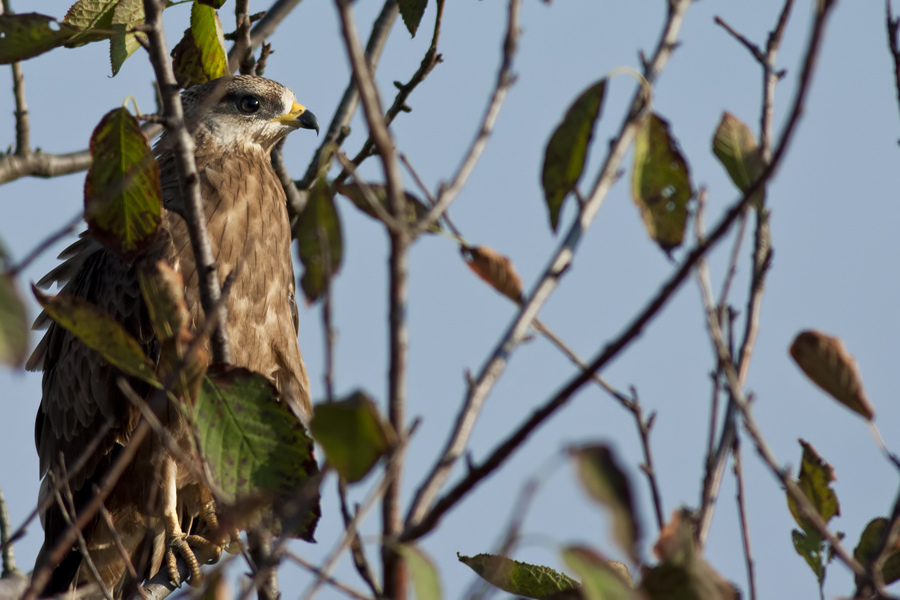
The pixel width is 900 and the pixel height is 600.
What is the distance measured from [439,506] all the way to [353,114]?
3804mm

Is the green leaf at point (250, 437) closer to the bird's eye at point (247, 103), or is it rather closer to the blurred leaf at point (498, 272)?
the blurred leaf at point (498, 272)

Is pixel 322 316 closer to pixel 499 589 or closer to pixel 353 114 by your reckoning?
pixel 499 589

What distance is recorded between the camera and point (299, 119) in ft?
17.5

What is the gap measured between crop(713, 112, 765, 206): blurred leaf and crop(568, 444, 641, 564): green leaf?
2.41 ft

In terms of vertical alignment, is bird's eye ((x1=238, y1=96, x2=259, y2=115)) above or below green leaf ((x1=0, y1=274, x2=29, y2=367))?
above

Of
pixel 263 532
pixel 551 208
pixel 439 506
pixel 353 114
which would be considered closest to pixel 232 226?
pixel 353 114

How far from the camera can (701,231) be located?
1862 millimetres

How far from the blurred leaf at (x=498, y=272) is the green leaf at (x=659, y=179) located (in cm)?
28

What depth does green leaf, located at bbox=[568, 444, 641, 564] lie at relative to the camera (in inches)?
56.9

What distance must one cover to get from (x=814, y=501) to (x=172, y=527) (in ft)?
10.6

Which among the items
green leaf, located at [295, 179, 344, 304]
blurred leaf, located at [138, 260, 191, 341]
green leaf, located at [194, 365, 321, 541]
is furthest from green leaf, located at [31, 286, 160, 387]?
green leaf, located at [295, 179, 344, 304]

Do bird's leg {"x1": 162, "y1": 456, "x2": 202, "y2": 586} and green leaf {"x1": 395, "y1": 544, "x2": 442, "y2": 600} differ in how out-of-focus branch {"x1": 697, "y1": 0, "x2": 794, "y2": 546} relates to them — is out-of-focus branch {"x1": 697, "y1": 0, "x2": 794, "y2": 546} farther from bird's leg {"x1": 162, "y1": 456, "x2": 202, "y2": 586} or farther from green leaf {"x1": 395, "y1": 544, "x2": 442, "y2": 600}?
bird's leg {"x1": 162, "y1": 456, "x2": 202, "y2": 586}

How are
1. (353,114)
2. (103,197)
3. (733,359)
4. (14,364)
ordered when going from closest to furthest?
1. (14,364)
2. (733,359)
3. (103,197)
4. (353,114)

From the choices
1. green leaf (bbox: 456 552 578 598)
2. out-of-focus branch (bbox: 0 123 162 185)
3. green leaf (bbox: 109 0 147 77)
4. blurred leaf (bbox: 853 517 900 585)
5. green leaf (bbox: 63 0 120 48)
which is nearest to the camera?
blurred leaf (bbox: 853 517 900 585)
